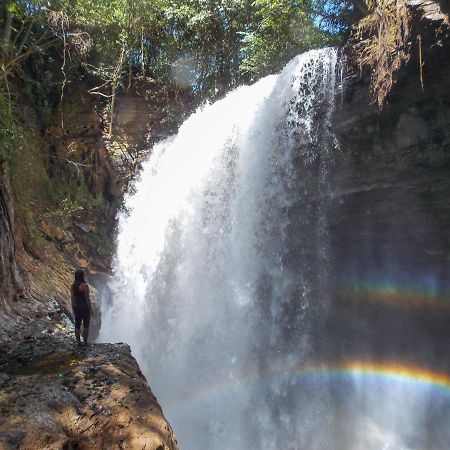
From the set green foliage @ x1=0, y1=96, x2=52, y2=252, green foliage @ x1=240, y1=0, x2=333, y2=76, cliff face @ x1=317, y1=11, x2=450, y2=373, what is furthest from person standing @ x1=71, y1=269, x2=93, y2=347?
green foliage @ x1=240, y1=0, x2=333, y2=76

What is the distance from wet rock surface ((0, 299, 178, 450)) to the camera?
2.86m

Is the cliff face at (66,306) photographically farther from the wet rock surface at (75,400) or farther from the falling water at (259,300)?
the falling water at (259,300)

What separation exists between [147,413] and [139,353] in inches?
312

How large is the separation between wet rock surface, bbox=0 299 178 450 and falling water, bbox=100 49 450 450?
5.73m

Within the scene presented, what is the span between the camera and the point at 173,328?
11.0 m

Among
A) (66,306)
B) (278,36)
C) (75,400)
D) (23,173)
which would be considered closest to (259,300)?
(66,306)

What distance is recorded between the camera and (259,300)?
10742mm

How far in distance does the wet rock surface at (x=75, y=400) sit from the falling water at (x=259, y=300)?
573 cm

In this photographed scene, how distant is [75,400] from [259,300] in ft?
25.3

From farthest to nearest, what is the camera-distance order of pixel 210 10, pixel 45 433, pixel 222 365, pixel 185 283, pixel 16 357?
pixel 210 10, pixel 185 283, pixel 222 365, pixel 16 357, pixel 45 433

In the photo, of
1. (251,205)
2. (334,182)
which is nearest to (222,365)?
(251,205)

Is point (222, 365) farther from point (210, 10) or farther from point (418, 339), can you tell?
point (210, 10)

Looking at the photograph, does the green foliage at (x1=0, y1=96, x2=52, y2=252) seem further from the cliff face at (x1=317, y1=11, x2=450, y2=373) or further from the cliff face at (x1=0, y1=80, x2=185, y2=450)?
the cliff face at (x1=317, y1=11, x2=450, y2=373)

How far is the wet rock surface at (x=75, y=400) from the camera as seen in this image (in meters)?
2.86
